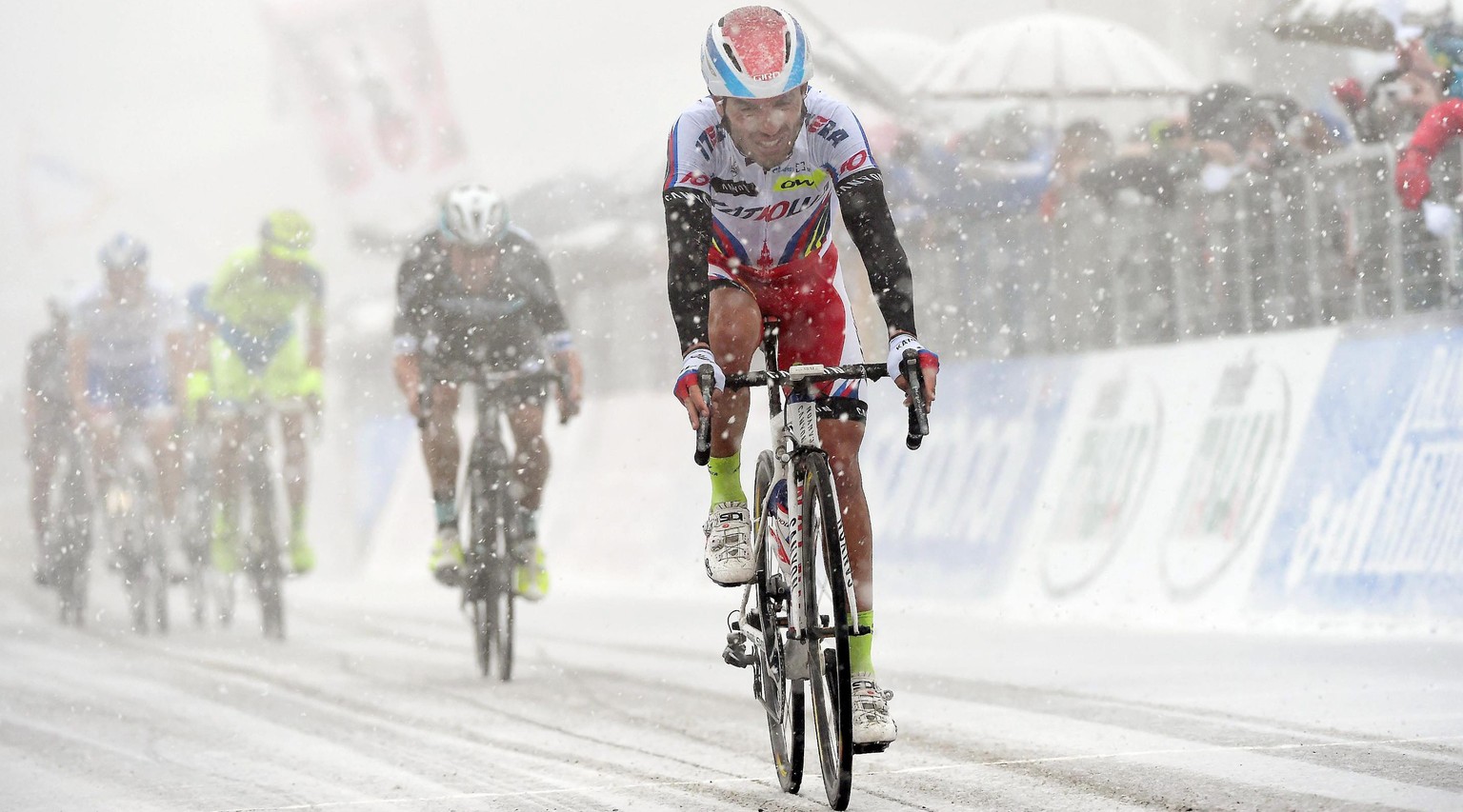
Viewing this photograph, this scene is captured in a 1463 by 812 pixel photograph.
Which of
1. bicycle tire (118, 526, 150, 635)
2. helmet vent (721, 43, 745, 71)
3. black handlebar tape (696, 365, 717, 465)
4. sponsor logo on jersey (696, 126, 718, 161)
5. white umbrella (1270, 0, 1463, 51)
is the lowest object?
bicycle tire (118, 526, 150, 635)

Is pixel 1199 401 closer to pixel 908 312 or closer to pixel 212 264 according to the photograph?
pixel 908 312

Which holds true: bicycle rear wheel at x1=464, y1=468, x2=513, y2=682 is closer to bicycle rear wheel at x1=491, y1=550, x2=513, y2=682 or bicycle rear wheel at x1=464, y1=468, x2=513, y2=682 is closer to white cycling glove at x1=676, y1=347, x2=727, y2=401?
bicycle rear wheel at x1=491, y1=550, x2=513, y2=682

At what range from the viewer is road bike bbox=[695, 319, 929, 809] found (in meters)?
4.23

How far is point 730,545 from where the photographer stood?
16.1 ft

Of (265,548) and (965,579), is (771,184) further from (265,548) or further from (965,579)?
(265,548)

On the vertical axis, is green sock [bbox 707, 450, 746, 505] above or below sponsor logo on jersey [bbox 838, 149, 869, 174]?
below

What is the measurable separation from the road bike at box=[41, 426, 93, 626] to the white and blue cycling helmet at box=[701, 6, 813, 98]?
29.5ft

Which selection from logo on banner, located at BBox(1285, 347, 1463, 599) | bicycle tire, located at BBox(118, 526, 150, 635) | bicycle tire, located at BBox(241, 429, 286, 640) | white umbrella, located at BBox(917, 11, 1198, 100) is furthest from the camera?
bicycle tire, located at BBox(118, 526, 150, 635)

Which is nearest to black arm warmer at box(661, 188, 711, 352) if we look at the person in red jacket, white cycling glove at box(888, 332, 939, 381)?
white cycling glove at box(888, 332, 939, 381)

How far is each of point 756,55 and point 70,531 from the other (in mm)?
9535

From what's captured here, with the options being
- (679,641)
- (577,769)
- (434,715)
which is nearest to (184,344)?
(679,641)

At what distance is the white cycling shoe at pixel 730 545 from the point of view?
4875mm

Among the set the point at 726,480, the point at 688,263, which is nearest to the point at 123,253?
the point at 726,480

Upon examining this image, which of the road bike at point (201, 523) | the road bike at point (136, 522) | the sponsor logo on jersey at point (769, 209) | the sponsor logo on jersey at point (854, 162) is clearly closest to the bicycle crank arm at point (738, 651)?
the sponsor logo on jersey at point (769, 209)
